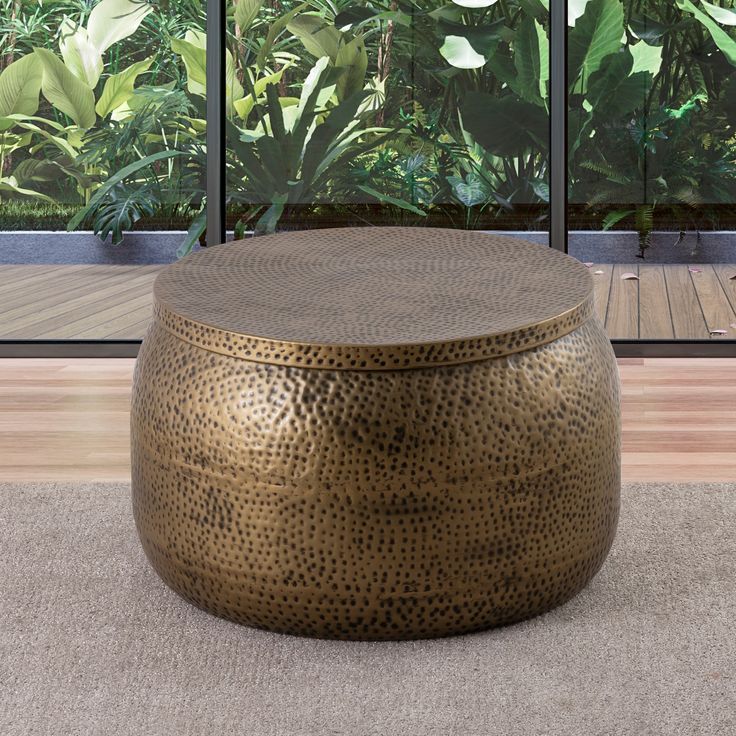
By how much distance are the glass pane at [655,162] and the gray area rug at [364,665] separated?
5.11ft

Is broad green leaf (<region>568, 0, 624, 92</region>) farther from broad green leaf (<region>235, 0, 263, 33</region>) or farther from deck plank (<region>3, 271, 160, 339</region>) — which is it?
deck plank (<region>3, 271, 160, 339</region>)

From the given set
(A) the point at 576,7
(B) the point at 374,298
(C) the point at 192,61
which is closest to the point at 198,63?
(C) the point at 192,61

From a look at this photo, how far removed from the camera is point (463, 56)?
3.39m

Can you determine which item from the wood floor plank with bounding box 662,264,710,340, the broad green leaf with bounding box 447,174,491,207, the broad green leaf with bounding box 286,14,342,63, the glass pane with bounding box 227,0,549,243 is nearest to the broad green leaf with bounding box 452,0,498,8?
the glass pane with bounding box 227,0,549,243

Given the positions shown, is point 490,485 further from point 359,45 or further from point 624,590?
point 359,45

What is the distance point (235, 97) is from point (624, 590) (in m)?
2.11

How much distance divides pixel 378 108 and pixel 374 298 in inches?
69.5

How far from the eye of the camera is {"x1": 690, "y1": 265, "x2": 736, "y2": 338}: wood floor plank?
3408 millimetres

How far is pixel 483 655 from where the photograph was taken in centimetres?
162

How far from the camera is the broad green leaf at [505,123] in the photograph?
3.39m

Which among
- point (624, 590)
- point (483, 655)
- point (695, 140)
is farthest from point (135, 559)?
point (695, 140)

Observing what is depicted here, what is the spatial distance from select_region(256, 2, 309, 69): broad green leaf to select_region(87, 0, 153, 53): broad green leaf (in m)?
0.34

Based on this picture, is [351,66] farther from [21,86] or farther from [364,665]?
[364,665]

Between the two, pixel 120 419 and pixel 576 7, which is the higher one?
pixel 576 7
